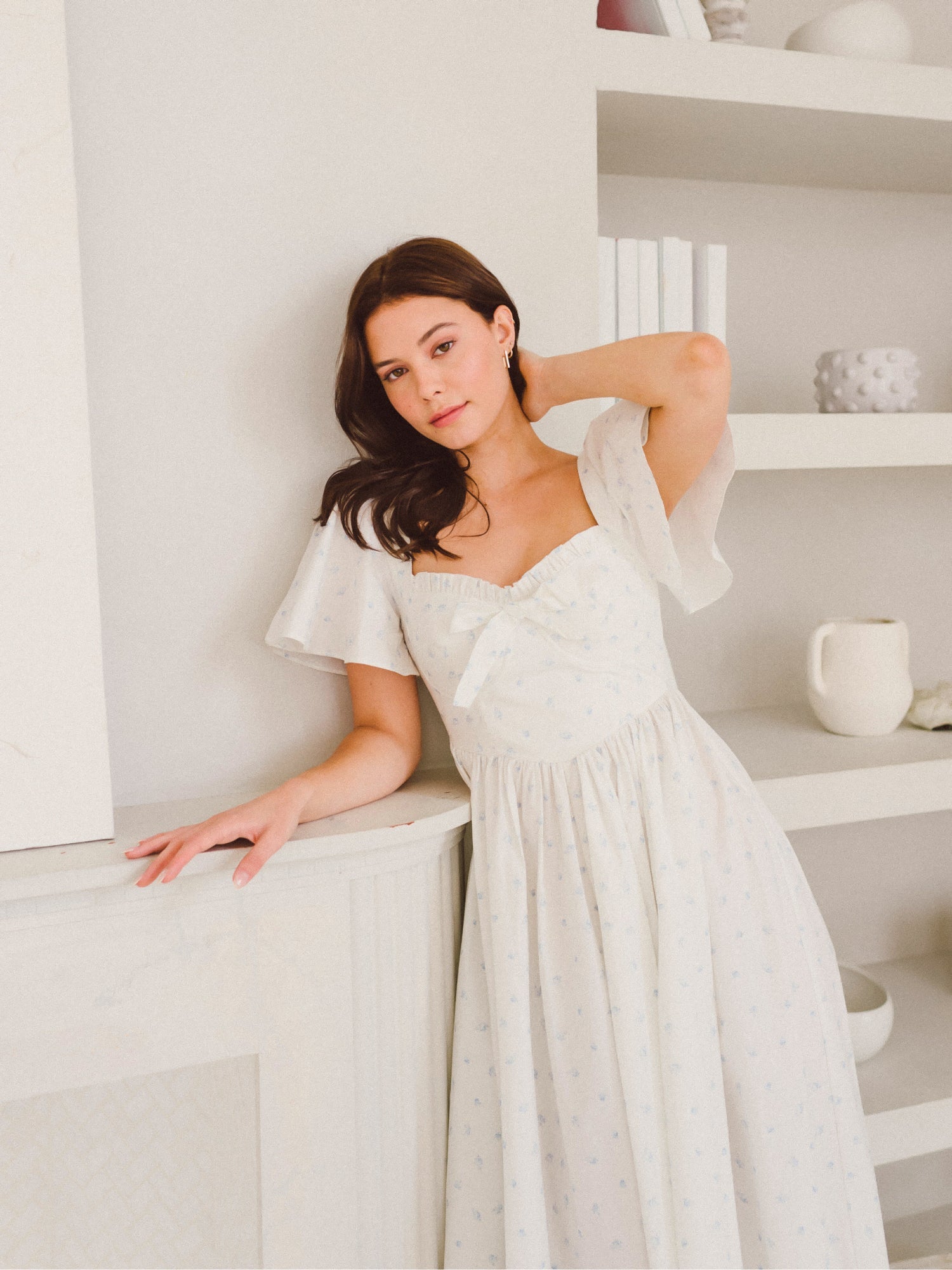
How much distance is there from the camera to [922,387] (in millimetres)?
1743

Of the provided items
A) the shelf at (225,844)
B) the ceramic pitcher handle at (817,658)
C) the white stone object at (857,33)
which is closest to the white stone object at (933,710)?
the ceramic pitcher handle at (817,658)

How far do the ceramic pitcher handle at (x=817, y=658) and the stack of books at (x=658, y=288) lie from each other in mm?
460

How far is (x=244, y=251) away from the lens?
1.11 meters

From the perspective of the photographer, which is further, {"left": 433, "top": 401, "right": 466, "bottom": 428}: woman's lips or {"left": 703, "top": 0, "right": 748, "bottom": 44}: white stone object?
{"left": 703, "top": 0, "right": 748, "bottom": 44}: white stone object

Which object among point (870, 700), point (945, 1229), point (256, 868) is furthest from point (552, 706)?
point (945, 1229)

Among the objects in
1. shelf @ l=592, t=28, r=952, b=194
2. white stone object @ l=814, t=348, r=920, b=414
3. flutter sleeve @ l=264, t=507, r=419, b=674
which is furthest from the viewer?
white stone object @ l=814, t=348, r=920, b=414

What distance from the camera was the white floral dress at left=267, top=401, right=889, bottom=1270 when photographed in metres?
0.99

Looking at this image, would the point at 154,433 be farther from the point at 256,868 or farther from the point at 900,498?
the point at 900,498

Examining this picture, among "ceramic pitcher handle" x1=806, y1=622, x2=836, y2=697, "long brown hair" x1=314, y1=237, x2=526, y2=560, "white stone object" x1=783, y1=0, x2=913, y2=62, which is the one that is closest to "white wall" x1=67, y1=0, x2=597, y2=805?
"long brown hair" x1=314, y1=237, x2=526, y2=560

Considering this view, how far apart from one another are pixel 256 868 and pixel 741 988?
535mm

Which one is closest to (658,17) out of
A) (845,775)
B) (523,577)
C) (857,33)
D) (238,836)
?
(857,33)

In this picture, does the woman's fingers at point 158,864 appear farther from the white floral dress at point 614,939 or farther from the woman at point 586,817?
the white floral dress at point 614,939

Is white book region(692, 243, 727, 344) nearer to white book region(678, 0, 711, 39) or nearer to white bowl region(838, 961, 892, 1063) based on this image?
white book region(678, 0, 711, 39)

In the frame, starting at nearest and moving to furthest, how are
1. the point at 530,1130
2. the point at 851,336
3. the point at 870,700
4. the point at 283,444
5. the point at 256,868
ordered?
the point at 256,868
the point at 530,1130
the point at 283,444
the point at 870,700
the point at 851,336
